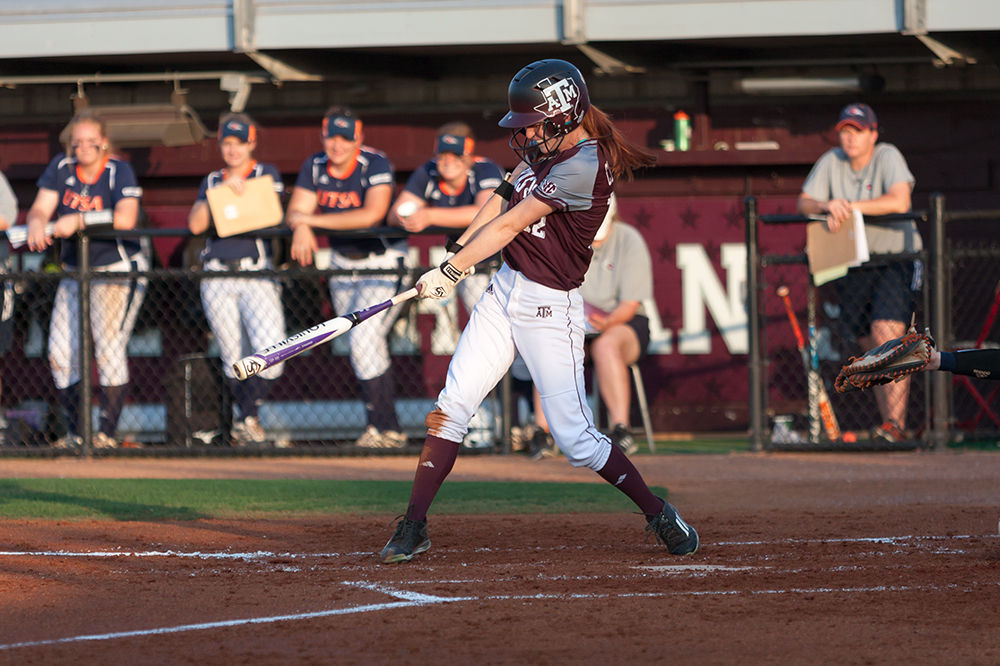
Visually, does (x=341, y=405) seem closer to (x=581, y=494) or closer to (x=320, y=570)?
(x=581, y=494)

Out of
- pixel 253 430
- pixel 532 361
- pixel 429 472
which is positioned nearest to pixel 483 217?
pixel 532 361

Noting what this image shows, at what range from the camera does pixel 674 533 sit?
560 cm

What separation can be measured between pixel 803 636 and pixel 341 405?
745 centimetres

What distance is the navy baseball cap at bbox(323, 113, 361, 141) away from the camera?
9805mm

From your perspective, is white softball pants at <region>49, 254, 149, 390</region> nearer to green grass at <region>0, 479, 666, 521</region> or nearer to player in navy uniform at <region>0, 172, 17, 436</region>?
player in navy uniform at <region>0, 172, 17, 436</region>

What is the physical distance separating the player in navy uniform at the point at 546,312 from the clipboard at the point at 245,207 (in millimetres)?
4592

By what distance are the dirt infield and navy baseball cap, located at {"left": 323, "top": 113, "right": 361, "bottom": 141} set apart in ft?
12.0

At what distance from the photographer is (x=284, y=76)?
1158 cm

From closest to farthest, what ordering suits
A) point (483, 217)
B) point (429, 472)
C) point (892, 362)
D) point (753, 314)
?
point (429, 472), point (892, 362), point (483, 217), point (753, 314)

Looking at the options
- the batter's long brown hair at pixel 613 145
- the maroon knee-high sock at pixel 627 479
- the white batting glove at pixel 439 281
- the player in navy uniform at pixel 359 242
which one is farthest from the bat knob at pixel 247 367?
the player in navy uniform at pixel 359 242

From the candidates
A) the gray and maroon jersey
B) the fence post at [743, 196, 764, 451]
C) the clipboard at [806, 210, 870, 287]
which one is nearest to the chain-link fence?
the fence post at [743, 196, 764, 451]

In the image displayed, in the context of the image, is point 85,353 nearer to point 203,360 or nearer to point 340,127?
point 203,360

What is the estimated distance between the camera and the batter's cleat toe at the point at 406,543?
5.47m

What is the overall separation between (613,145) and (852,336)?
4.47m
